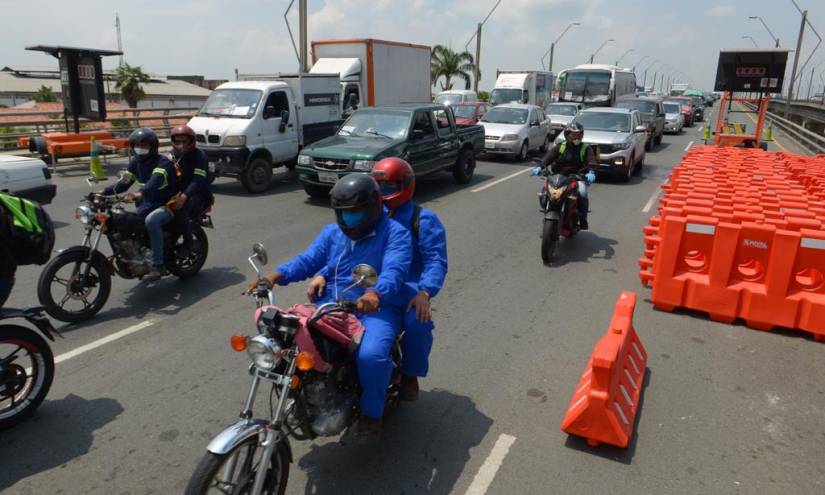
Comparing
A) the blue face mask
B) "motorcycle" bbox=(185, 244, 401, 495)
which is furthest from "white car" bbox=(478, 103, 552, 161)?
"motorcycle" bbox=(185, 244, 401, 495)

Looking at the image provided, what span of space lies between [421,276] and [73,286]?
365 cm

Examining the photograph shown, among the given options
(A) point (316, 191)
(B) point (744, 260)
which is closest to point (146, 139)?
(A) point (316, 191)

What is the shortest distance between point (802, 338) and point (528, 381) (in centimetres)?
278

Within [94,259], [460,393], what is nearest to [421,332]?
[460,393]

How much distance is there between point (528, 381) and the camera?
4441mm

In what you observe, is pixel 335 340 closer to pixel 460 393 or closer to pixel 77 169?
pixel 460 393

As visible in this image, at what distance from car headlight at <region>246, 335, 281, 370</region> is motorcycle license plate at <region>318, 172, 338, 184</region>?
828 centimetres

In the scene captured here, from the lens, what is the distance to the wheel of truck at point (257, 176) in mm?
12359

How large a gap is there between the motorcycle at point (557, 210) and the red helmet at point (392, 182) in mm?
4354

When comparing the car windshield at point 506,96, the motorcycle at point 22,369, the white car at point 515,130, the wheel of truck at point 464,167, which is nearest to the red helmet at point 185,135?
the motorcycle at point 22,369

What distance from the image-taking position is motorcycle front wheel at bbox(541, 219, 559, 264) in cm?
757

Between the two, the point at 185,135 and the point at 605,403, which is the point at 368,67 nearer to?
the point at 185,135

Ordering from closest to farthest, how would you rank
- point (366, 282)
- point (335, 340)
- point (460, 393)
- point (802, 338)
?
point (366, 282)
point (335, 340)
point (460, 393)
point (802, 338)

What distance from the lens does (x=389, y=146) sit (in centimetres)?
1122
